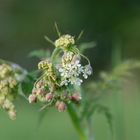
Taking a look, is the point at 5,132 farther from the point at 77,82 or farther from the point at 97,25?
the point at 97,25

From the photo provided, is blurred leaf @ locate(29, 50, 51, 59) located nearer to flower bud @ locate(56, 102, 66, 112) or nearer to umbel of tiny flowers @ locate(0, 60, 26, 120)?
umbel of tiny flowers @ locate(0, 60, 26, 120)

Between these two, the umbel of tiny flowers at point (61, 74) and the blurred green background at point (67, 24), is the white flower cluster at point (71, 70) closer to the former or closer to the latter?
the umbel of tiny flowers at point (61, 74)

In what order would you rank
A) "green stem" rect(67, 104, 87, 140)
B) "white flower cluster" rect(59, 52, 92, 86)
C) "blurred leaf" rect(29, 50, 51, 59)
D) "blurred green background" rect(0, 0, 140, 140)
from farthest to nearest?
"blurred green background" rect(0, 0, 140, 140)
"blurred leaf" rect(29, 50, 51, 59)
"green stem" rect(67, 104, 87, 140)
"white flower cluster" rect(59, 52, 92, 86)

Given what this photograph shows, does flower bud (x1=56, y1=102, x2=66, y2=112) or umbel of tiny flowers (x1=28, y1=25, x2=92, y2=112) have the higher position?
umbel of tiny flowers (x1=28, y1=25, x2=92, y2=112)

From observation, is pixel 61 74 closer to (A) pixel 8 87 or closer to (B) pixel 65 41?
(B) pixel 65 41

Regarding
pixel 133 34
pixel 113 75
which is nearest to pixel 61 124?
pixel 113 75

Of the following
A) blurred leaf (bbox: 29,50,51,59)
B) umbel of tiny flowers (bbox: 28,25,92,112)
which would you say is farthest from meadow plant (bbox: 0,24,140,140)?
blurred leaf (bbox: 29,50,51,59)

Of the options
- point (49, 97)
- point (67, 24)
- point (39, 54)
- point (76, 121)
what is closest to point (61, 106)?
point (49, 97)
